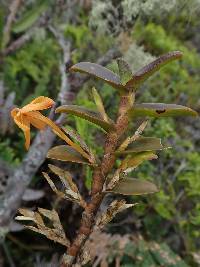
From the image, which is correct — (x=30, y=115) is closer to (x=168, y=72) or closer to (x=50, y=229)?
(x=50, y=229)

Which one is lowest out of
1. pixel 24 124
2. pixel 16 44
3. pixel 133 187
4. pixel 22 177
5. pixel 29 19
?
pixel 22 177

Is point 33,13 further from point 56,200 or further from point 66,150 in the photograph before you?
point 66,150

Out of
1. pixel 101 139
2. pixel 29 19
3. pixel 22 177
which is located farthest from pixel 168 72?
pixel 22 177

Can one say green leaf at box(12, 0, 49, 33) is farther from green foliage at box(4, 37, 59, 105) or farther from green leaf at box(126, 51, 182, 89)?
green leaf at box(126, 51, 182, 89)

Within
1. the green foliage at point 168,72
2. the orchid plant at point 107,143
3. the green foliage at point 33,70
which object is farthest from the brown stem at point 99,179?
the green foliage at point 168,72

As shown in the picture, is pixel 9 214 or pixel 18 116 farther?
pixel 9 214

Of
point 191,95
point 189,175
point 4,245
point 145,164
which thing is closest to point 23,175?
point 4,245

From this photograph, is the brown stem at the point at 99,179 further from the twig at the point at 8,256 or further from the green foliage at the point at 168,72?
the green foliage at the point at 168,72
